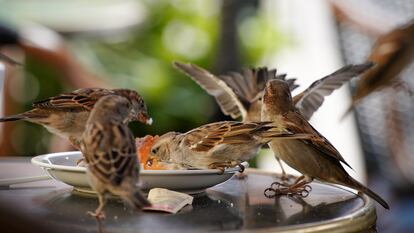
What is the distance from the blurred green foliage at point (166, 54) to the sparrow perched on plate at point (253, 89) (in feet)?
4.94

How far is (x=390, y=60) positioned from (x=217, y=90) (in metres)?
0.67

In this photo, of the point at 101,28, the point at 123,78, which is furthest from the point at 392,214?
the point at 101,28

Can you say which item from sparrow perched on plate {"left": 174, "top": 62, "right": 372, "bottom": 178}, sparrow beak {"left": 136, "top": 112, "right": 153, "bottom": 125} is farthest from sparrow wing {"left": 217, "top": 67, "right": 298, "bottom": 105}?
sparrow beak {"left": 136, "top": 112, "right": 153, "bottom": 125}

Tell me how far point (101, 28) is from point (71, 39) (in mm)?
223

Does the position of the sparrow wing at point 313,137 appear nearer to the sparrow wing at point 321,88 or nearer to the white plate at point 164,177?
the white plate at point 164,177

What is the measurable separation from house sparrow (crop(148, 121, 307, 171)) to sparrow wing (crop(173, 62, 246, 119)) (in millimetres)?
747

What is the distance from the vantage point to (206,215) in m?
1.40

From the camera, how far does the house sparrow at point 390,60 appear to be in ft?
8.66

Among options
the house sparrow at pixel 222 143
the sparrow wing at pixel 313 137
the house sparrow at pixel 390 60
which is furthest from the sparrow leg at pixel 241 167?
the house sparrow at pixel 390 60

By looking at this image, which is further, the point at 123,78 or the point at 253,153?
the point at 123,78

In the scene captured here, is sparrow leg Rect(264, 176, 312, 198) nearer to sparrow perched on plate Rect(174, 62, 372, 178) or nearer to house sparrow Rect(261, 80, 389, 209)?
house sparrow Rect(261, 80, 389, 209)

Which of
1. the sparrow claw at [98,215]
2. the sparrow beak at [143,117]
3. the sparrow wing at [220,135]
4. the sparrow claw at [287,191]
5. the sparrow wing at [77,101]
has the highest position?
the sparrow wing at [77,101]

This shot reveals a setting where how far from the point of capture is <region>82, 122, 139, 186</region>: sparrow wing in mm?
1295

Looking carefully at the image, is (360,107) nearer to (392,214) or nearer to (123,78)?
(392,214)
